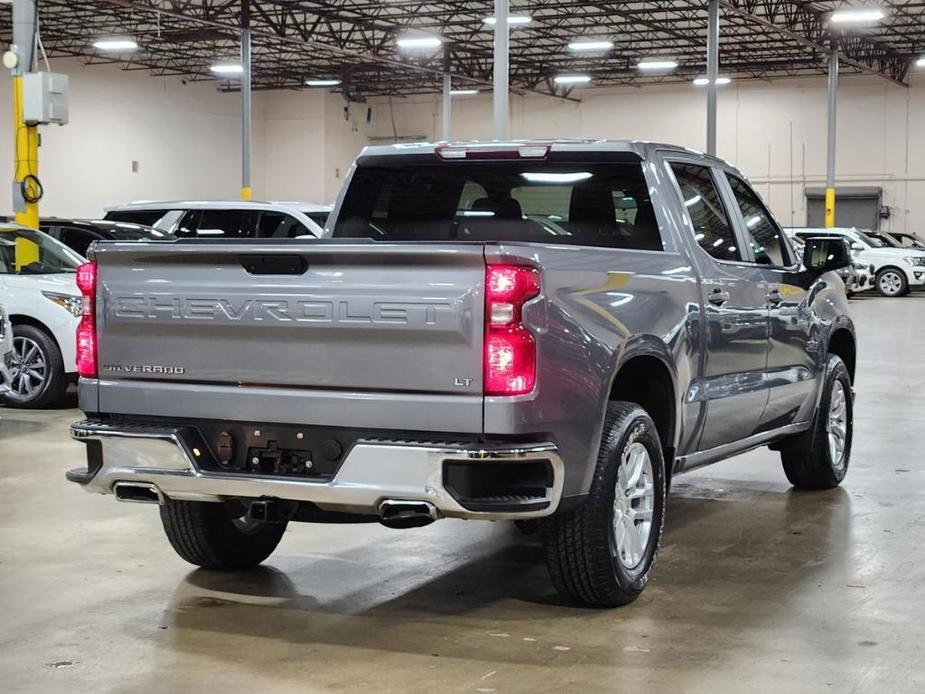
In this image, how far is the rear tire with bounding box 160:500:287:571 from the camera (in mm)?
5535

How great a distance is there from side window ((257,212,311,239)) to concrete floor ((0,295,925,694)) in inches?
373

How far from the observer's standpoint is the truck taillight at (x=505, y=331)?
A: 170 inches

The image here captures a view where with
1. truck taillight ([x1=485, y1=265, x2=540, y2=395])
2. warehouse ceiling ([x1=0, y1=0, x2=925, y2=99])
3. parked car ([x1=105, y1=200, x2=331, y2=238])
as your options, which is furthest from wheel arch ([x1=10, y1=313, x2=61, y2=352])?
warehouse ceiling ([x1=0, y1=0, x2=925, y2=99])

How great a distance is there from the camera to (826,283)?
24.5ft

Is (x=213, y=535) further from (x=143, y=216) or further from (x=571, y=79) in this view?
(x=571, y=79)

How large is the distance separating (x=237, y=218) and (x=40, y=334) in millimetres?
6047

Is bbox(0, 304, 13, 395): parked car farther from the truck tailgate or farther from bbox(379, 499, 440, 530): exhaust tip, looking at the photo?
bbox(379, 499, 440, 530): exhaust tip

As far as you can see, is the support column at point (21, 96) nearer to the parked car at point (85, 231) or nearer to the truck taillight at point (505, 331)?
the parked car at point (85, 231)

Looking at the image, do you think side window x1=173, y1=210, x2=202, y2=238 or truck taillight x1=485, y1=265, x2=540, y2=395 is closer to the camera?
truck taillight x1=485, y1=265, x2=540, y2=395

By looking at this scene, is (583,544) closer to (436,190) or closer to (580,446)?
(580,446)

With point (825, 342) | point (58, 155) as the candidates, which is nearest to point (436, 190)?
point (825, 342)

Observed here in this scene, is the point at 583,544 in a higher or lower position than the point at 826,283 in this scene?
lower

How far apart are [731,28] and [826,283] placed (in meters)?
31.7

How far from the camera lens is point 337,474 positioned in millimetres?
4492
